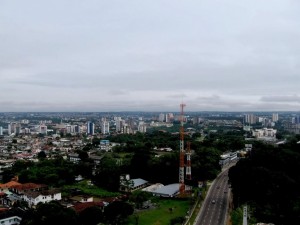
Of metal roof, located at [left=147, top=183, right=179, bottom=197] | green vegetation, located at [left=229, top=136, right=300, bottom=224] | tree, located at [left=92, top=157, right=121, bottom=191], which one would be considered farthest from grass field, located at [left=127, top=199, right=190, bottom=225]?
tree, located at [left=92, top=157, right=121, bottom=191]

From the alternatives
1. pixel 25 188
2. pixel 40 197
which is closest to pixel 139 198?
pixel 40 197

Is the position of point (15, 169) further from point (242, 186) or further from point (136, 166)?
point (242, 186)

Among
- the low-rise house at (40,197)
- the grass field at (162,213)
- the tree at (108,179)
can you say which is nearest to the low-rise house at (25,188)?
the low-rise house at (40,197)

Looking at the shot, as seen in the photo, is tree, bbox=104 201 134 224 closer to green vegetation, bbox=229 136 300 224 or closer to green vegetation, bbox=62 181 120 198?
green vegetation, bbox=229 136 300 224

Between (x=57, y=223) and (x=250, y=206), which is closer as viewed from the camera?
(x=57, y=223)

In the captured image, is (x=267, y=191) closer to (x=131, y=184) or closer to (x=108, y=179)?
(x=131, y=184)

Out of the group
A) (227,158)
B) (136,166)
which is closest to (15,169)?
(136,166)
